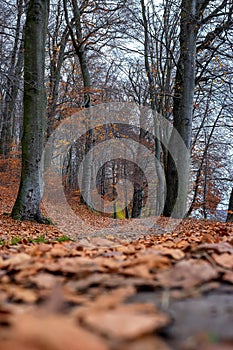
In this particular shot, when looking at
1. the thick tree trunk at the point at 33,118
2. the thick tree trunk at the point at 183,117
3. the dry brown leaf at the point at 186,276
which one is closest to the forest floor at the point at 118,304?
the dry brown leaf at the point at 186,276

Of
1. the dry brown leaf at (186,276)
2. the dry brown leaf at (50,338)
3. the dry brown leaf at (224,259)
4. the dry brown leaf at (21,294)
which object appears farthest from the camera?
the dry brown leaf at (224,259)

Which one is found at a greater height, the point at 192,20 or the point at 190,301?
the point at 192,20

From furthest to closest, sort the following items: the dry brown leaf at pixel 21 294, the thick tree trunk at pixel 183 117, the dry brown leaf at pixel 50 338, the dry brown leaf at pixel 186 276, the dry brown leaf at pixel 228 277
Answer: the thick tree trunk at pixel 183 117 < the dry brown leaf at pixel 228 277 < the dry brown leaf at pixel 186 276 < the dry brown leaf at pixel 21 294 < the dry brown leaf at pixel 50 338

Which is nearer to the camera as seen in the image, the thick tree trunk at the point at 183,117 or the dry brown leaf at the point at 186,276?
the dry brown leaf at the point at 186,276

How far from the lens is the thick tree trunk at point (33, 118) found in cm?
772

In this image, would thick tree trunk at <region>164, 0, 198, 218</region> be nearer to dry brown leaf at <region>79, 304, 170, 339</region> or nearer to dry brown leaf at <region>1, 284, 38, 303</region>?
dry brown leaf at <region>1, 284, 38, 303</region>

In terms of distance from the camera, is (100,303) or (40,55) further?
(40,55)

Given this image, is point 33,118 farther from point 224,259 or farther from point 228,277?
point 228,277

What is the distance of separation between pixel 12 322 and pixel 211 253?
1.27 metres

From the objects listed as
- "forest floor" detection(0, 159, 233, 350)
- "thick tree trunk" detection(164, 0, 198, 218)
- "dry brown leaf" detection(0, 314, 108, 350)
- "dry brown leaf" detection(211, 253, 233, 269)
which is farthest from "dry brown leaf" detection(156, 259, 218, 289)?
"thick tree trunk" detection(164, 0, 198, 218)

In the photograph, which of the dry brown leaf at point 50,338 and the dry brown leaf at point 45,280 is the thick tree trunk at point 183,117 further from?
the dry brown leaf at point 50,338

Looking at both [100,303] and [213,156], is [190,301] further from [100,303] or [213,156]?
[213,156]

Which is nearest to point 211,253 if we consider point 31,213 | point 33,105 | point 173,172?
point 31,213

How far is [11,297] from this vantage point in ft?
3.72
